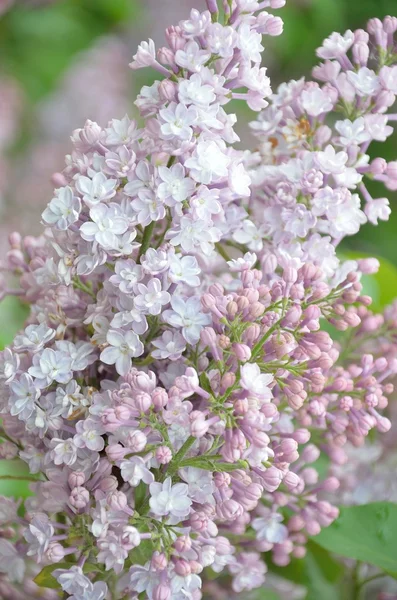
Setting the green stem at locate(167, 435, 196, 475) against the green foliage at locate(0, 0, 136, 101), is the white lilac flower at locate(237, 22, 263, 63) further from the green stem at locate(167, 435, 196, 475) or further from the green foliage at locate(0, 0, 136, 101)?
the green foliage at locate(0, 0, 136, 101)

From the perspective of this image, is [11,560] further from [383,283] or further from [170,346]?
[383,283]

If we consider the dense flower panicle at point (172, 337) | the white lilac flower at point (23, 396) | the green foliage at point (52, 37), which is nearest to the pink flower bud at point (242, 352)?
the dense flower panicle at point (172, 337)

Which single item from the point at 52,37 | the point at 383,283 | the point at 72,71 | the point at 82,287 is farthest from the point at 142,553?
the point at 72,71

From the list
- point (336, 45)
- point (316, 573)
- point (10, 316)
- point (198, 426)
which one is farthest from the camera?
point (10, 316)

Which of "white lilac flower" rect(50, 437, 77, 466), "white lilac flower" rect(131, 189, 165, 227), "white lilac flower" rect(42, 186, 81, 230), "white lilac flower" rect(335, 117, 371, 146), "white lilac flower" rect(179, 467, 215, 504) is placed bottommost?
"white lilac flower" rect(179, 467, 215, 504)

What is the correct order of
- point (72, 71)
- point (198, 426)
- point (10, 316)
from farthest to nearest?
point (72, 71)
point (10, 316)
point (198, 426)

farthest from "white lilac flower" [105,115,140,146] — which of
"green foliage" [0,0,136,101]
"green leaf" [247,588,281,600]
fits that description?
"green foliage" [0,0,136,101]

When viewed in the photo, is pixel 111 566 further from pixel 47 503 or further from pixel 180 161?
pixel 180 161
